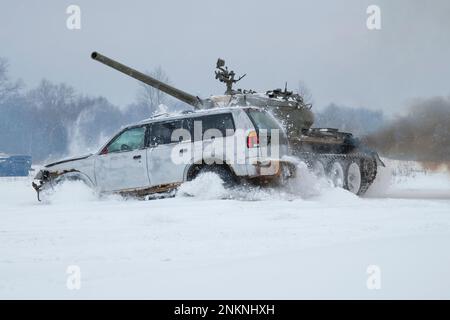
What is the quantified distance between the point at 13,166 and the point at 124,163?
57.2 feet

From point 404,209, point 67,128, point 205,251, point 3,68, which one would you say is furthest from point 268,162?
point 67,128

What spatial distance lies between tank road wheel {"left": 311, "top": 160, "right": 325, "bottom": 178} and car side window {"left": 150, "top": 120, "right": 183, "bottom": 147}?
250 centimetres

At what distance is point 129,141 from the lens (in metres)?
9.19

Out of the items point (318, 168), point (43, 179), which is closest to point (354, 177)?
point (318, 168)

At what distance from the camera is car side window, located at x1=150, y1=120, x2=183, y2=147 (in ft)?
29.1

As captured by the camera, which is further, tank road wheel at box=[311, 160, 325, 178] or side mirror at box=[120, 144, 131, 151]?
tank road wheel at box=[311, 160, 325, 178]

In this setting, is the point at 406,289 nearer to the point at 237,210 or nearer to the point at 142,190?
the point at 237,210

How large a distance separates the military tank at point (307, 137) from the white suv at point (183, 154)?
1137 mm

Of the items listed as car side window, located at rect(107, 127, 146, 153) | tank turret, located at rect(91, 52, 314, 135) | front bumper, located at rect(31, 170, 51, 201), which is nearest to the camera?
car side window, located at rect(107, 127, 146, 153)

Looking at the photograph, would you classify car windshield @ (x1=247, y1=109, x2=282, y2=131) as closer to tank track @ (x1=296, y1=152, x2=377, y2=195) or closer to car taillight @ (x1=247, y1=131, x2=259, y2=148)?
car taillight @ (x1=247, y1=131, x2=259, y2=148)

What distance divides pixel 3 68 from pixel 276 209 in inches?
1669

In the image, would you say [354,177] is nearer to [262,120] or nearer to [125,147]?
[262,120]

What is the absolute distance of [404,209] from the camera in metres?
7.10

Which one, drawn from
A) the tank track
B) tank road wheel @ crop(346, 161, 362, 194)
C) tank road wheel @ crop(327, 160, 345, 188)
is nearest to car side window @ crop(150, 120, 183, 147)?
the tank track
